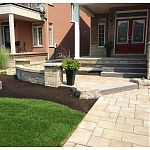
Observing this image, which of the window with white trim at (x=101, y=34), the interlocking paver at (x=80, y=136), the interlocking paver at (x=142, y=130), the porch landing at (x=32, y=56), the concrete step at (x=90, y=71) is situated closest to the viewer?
the interlocking paver at (x=80, y=136)

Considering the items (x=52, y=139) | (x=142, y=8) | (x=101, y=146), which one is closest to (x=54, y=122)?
(x=52, y=139)

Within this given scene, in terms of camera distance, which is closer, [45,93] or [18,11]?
[45,93]

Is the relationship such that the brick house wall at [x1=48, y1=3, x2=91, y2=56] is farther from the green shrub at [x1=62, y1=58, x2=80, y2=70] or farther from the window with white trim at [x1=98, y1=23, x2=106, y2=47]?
the green shrub at [x1=62, y1=58, x2=80, y2=70]

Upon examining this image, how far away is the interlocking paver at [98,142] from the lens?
126 inches

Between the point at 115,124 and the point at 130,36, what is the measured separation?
9362 mm

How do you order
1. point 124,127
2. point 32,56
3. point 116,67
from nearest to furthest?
point 124,127 < point 116,67 < point 32,56

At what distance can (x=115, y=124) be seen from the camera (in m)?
3.99

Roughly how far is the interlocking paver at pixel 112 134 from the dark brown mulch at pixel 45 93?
117cm

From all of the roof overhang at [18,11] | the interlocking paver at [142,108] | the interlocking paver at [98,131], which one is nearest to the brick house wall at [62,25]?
the roof overhang at [18,11]

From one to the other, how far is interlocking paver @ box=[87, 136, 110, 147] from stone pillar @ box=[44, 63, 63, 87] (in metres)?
→ 3.58

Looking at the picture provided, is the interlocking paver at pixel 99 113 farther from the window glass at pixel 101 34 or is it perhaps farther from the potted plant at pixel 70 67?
the window glass at pixel 101 34

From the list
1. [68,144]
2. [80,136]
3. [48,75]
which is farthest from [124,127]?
[48,75]

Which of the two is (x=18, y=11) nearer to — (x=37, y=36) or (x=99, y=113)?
(x=37, y=36)

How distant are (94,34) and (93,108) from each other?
34.6 ft
